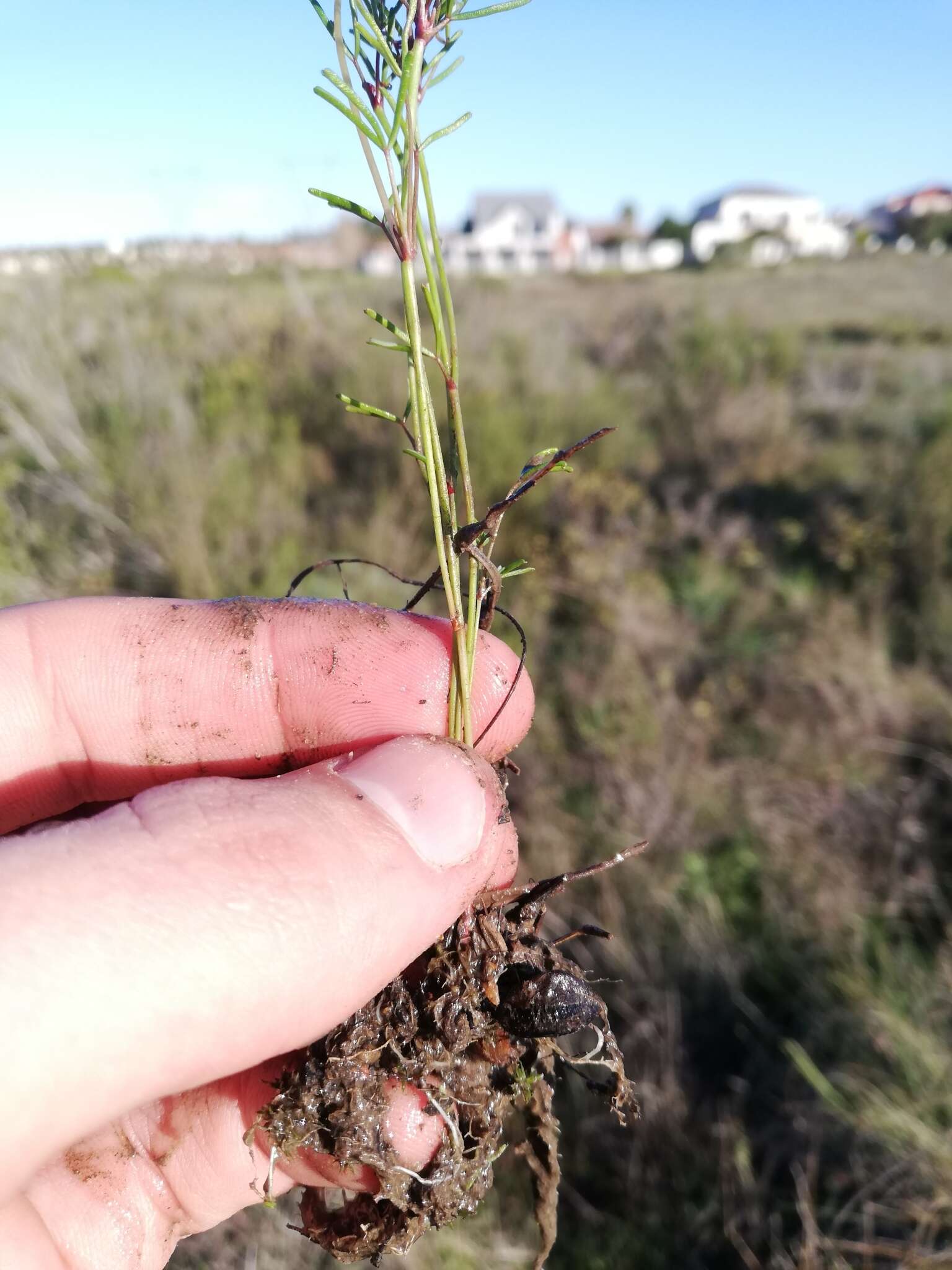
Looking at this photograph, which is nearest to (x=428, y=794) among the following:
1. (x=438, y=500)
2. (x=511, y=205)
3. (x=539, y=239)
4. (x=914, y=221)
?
(x=438, y=500)

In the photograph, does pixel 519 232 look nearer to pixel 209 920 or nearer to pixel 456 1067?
pixel 456 1067

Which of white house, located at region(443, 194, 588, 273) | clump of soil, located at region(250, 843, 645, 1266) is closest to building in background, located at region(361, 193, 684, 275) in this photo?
white house, located at region(443, 194, 588, 273)

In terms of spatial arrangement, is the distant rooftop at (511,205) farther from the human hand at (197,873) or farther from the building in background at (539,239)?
the human hand at (197,873)

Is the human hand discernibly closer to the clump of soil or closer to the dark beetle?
the clump of soil

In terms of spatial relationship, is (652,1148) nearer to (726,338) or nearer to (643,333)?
(726,338)

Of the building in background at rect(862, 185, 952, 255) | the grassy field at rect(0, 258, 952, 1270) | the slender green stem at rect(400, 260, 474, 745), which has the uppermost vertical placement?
the building in background at rect(862, 185, 952, 255)

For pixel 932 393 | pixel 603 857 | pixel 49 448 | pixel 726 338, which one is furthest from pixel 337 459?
pixel 932 393
